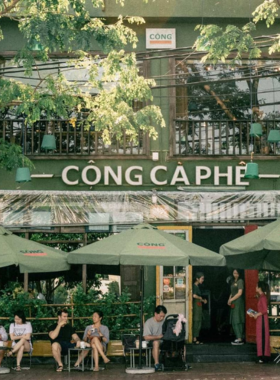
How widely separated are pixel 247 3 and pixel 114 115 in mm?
5017

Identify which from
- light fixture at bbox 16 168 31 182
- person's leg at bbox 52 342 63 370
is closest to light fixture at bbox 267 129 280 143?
light fixture at bbox 16 168 31 182

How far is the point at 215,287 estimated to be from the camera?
20.7 metres

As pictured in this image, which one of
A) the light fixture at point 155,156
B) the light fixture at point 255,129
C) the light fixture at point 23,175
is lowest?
the light fixture at point 23,175

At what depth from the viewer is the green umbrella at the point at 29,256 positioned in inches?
540

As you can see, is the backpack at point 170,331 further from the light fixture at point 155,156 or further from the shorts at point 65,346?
the light fixture at point 155,156

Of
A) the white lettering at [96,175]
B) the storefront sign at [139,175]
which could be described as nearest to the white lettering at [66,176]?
the storefront sign at [139,175]

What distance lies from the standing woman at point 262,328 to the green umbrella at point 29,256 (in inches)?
167

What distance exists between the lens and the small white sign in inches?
727

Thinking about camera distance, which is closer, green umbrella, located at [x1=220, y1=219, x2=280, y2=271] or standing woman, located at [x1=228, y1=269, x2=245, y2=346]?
green umbrella, located at [x1=220, y1=219, x2=280, y2=271]

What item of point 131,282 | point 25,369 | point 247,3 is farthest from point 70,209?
point 247,3

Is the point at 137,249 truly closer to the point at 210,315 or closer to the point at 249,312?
the point at 249,312

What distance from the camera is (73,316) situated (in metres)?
16.4

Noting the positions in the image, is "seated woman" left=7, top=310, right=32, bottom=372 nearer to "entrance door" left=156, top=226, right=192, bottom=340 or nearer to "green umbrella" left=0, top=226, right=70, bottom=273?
"green umbrella" left=0, top=226, right=70, bottom=273

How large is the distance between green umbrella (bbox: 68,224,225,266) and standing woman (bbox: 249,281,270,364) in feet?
8.09
